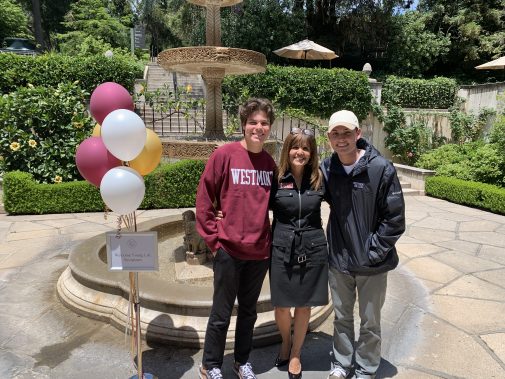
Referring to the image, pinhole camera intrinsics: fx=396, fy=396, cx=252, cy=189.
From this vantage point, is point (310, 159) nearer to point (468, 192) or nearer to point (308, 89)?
point (468, 192)

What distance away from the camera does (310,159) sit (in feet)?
8.32

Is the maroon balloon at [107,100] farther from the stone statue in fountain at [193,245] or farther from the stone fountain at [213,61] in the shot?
the stone statue in fountain at [193,245]

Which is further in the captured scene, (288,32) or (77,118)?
(288,32)

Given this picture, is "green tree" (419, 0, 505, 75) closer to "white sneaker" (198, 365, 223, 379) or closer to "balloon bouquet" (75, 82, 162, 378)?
"balloon bouquet" (75, 82, 162, 378)

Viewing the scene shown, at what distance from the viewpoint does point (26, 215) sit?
24.7ft

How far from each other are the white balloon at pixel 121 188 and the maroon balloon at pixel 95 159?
0.80ft

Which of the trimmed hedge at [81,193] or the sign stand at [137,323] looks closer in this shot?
the sign stand at [137,323]

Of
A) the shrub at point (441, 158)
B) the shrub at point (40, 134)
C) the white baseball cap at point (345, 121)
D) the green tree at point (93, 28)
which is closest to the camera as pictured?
the white baseball cap at point (345, 121)

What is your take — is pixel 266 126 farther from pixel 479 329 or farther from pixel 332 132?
pixel 479 329

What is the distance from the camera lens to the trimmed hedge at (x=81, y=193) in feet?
24.4

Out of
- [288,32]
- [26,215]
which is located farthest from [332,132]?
[288,32]

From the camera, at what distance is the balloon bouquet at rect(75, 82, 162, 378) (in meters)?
2.31

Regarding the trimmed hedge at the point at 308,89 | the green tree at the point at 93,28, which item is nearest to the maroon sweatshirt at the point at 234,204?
the trimmed hedge at the point at 308,89

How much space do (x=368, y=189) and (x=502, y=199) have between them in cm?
743
